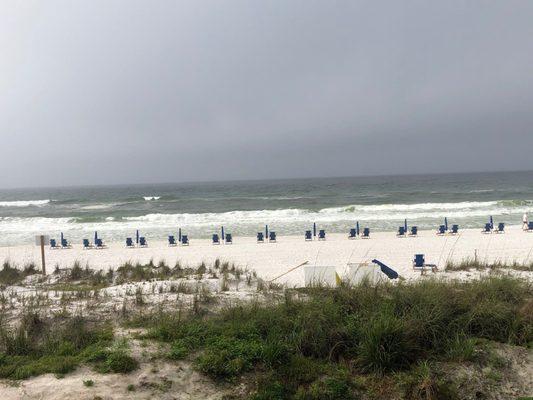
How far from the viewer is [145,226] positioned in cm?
2898

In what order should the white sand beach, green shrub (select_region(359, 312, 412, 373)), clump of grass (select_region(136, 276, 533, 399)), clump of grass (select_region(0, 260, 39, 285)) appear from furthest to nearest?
the white sand beach
clump of grass (select_region(0, 260, 39, 285))
green shrub (select_region(359, 312, 412, 373))
clump of grass (select_region(136, 276, 533, 399))

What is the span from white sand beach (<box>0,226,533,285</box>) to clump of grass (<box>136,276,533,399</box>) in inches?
210

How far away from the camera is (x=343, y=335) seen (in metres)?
4.52

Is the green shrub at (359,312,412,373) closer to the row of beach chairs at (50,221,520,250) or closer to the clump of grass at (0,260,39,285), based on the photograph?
the clump of grass at (0,260,39,285)

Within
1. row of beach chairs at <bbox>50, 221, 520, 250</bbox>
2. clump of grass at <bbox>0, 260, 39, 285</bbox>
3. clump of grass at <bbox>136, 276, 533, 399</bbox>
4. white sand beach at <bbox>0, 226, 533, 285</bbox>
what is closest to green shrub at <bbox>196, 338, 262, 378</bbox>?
clump of grass at <bbox>136, 276, 533, 399</bbox>

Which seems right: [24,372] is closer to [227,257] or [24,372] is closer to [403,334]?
[403,334]

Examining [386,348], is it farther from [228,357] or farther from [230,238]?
[230,238]

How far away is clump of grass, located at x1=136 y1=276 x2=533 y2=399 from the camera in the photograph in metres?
3.98

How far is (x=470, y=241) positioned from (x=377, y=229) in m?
6.88

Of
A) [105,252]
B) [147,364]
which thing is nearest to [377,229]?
[105,252]

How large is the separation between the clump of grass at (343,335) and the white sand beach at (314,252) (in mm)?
5344

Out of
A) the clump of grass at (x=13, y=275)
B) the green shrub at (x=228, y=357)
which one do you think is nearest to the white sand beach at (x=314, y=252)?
the clump of grass at (x=13, y=275)

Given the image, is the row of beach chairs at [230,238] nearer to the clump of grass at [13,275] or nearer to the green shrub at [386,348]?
the clump of grass at [13,275]

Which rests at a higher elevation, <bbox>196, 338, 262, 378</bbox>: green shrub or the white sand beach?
<bbox>196, 338, 262, 378</bbox>: green shrub
